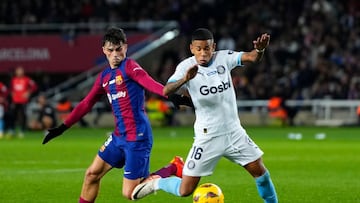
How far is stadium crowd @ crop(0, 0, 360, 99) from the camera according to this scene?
34469 mm

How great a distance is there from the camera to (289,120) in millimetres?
33594

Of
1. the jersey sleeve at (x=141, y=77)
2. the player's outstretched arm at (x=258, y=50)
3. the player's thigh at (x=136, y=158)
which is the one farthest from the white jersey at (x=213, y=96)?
the player's thigh at (x=136, y=158)

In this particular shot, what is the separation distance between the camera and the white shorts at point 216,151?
1030 centimetres

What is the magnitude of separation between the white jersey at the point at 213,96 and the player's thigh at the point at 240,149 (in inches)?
3.8

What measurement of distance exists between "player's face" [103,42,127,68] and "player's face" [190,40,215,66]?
870 millimetres

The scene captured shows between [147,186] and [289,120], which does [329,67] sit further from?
[147,186]

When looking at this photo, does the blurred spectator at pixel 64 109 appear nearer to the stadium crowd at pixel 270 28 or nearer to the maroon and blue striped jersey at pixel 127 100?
the stadium crowd at pixel 270 28

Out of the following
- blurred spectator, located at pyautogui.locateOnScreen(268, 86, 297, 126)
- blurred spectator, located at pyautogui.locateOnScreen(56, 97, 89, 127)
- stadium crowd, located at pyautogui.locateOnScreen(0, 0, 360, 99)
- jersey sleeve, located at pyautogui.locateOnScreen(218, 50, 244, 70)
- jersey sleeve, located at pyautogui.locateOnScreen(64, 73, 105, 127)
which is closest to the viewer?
jersey sleeve, located at pyautogui.locateOnScreen(218, 50, 244, 70)

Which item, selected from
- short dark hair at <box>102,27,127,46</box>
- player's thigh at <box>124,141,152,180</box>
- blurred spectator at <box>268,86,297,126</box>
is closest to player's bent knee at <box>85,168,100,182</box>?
player's thigh at <box>124,141,152,180</box>

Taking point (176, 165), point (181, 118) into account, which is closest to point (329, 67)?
point (181, 118)

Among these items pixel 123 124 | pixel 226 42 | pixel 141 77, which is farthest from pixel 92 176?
pixel 226 42

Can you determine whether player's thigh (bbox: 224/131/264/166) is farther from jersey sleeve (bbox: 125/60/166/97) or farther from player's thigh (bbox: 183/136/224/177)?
jersey sleeve (bbox: 125/60/166/97)

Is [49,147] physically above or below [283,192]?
below

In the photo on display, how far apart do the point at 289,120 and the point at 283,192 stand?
787 inches
